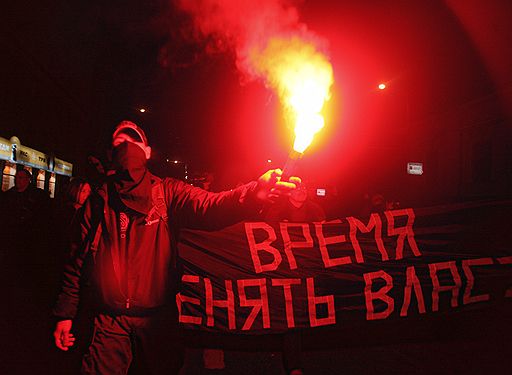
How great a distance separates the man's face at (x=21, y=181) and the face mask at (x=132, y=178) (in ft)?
18.2

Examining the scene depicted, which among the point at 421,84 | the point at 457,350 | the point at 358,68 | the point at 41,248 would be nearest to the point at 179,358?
the point at 457,350

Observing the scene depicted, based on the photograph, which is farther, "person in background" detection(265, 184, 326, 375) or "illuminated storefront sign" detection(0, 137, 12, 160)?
"illuminated storefront sign" detection(0, 137, 12, 160)

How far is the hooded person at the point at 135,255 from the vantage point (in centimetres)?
273

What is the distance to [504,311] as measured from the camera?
3955 millimetres

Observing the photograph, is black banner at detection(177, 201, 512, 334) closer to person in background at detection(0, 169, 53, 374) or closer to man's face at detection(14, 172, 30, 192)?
person in background at detection(0, 169, 53, 374)

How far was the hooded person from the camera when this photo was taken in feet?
8.95

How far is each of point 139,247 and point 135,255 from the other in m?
0.06

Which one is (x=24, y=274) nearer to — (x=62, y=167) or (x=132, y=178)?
(x=132, y=178)

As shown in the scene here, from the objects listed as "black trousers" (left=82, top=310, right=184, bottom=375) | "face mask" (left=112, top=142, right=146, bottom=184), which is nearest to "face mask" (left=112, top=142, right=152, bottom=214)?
"face mask" (left=112, top=142, right=146, bottom=184)

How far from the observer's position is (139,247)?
283 centimetres

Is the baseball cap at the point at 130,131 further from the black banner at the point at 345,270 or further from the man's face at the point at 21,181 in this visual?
the man's face at the point at 21,181

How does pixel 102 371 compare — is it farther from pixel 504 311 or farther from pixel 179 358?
pixel 504 311

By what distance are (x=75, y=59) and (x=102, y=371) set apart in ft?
78.0

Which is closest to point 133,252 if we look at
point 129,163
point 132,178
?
point 132,178
